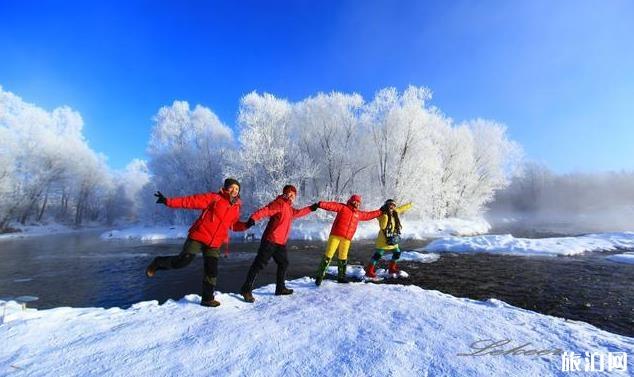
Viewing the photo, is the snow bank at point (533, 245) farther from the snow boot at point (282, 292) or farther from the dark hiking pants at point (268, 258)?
the dark hiking pants at point (268, 258)

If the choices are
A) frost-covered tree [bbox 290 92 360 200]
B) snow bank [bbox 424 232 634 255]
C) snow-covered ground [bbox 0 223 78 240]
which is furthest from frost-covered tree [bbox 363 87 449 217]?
snow-covered ground [bbox 0 223 78 240]

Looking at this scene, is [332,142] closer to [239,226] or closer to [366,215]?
[366,215]

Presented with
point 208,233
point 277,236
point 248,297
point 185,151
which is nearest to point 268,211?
point 277,236

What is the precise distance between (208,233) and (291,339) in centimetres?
245

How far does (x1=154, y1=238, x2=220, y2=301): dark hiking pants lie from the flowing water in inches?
144

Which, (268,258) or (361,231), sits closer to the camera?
(268,258)

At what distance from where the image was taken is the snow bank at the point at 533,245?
563 inches

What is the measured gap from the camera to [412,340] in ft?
12.8

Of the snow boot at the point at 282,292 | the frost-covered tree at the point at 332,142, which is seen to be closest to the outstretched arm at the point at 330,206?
the snow boot at the point at 282,292

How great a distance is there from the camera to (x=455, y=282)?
919 cm

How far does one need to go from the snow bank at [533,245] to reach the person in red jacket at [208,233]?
12746mm

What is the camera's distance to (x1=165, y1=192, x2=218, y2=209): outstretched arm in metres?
5.23

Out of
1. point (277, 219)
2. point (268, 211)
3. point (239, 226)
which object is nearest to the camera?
point (239, 226)

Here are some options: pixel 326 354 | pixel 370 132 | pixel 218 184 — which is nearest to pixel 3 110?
pixel 218 184
